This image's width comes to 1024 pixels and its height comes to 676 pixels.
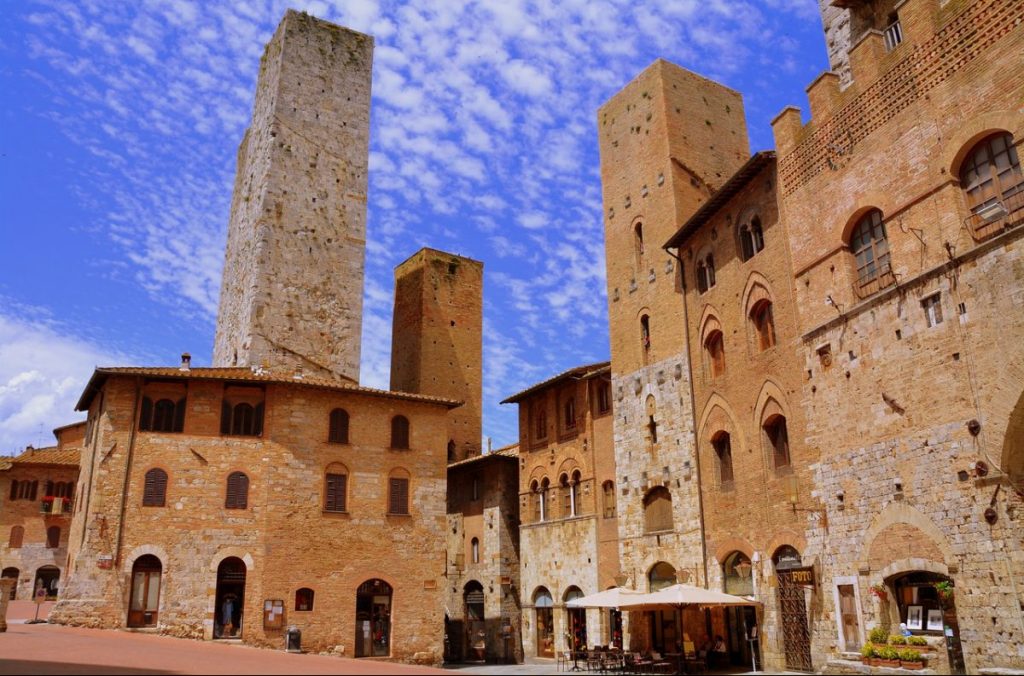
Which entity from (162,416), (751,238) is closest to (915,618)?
(751,238)

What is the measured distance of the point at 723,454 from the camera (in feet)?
72.7

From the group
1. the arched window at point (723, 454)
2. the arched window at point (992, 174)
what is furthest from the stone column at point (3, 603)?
the arched window at point (992, 174)

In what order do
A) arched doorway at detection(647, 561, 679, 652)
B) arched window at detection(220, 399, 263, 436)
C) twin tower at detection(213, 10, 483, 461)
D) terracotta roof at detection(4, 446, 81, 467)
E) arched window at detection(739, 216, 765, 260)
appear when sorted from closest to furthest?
arched window at detection(739, 216, 765, 260) < arched doorway at detection(647, 561, 679, 652) < arched window at detection(220, 399, 263, 436) < twin tower at detection(213, 10, 483, 461) < terracotta roof at detection(4, 446, 81, 467)

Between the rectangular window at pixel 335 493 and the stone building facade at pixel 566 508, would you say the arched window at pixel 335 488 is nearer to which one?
the rectangular window at pixel 335 493

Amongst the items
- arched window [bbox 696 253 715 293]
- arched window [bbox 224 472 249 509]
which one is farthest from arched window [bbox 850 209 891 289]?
arched window [bbox 224 472 249 509]

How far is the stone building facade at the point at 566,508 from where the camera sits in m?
27.0

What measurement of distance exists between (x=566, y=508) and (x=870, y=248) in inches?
618

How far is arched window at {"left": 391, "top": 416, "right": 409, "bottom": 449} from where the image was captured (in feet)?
88.5

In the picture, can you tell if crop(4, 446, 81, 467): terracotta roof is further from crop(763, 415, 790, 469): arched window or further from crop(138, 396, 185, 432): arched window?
crop(763, 415, 790, 469): arched window

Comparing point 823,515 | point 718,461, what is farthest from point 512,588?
point 823,515

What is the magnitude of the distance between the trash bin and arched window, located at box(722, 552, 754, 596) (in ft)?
39.8

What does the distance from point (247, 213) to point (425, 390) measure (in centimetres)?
1152

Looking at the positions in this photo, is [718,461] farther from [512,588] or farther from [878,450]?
[512,588]

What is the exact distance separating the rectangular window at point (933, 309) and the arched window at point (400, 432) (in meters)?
17.1
